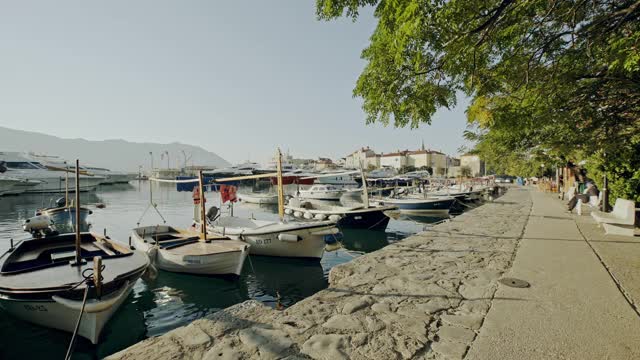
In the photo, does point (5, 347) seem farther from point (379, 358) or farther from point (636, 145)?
point (636, 145)

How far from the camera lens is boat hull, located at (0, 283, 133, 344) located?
5.77 meters

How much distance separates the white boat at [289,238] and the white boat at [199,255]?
1531 mm

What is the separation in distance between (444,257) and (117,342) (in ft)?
23.6

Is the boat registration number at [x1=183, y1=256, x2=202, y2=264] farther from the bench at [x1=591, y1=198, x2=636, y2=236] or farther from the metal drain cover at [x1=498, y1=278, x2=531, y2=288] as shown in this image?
the bench at [x1=591, y1=198, x2=636, y2=236]

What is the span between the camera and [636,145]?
409 inches

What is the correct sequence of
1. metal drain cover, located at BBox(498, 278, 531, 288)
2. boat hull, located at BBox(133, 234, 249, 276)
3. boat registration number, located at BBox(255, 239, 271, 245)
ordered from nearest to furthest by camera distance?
metal drain cover, located at BBox(498, 278, 531, 288)
boat hull, located at BBox(133, 234, 249, 276)
boat registration number, located at BBox(255, 239, 271, 245)

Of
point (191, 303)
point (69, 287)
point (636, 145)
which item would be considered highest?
point (636, 145)

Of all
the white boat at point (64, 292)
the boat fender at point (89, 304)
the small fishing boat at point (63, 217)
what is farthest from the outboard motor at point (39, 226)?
the boat fender at point (89, 304)

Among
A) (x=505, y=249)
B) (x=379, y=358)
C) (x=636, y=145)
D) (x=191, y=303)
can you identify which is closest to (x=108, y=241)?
(x=191, y=303)

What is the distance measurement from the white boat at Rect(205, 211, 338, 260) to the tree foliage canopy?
7.20m

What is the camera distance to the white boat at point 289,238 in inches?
462

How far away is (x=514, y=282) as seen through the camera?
17.2ft

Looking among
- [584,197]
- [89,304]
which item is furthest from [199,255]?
[584,197]

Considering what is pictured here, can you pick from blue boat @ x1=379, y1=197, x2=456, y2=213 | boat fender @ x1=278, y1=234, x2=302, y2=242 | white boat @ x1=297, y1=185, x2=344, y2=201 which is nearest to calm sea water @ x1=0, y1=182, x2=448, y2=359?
boat fender @ x1=278, y1=234, x2=302, y2=242
